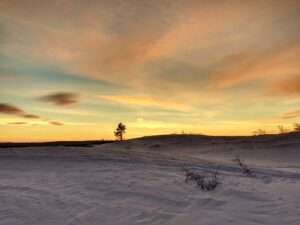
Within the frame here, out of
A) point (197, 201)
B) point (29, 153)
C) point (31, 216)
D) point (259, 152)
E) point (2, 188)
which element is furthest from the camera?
point (259, 152)

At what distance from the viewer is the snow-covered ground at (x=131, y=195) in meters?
5.97

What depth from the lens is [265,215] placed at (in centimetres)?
586

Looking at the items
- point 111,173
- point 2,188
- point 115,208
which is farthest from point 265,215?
point 2,188

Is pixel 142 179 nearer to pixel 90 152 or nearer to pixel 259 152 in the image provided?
pixel 90 152

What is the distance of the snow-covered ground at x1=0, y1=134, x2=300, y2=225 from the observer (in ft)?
19.6

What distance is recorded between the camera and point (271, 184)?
8422 mm

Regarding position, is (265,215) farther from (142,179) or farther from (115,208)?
(142,179)

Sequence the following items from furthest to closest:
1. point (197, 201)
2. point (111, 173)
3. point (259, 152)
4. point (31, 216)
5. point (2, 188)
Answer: point (259, 152) → point (111, 173) → point (2, 188) → point (197, 201) → point (31, 216)

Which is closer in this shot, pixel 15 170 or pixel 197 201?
pixel 197 201

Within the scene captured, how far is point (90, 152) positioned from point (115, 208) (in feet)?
26.1

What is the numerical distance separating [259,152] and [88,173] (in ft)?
37.6

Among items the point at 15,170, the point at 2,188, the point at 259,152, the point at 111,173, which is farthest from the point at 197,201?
the point at 259,152

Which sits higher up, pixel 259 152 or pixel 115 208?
pixel 259 152

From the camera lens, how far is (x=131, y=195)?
7.28 meters
